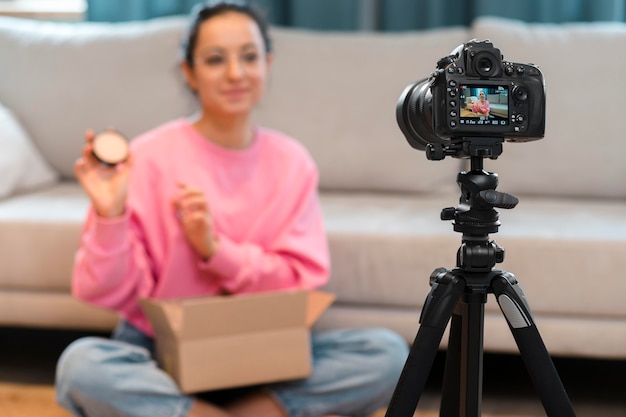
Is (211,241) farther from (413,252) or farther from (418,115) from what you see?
(418,115)

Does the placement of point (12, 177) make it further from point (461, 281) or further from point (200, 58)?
point (461, 281)

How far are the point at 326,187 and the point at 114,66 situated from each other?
Answer: 0.67 m

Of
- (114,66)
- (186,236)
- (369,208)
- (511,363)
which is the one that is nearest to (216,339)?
(186,236)

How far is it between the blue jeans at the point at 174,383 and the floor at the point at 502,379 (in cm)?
13

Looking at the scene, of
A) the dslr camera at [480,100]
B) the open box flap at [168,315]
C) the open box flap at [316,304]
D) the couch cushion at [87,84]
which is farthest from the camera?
the couch cushion at [87,84]

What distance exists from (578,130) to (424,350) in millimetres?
1339

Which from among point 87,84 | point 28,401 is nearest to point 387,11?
point 87,84

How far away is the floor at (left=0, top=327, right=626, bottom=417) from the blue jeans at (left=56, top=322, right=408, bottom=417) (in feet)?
0.42

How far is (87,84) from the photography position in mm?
Result: 2492

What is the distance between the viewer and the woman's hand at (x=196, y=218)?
5.13 ft

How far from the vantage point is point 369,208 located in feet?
7.03

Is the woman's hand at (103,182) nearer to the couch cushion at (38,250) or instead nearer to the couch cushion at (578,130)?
the couch cushion at (38,250)

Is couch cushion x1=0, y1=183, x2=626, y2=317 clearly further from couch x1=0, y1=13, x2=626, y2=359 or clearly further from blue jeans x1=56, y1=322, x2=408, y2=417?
blue jeans x1=56, y1=322, x2=408, y2=417

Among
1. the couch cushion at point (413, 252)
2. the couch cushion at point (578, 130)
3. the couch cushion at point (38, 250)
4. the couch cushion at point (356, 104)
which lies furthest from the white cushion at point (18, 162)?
the couch cushion at point (578, 130)
